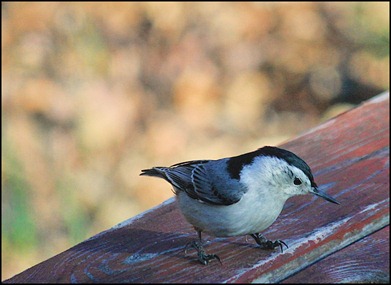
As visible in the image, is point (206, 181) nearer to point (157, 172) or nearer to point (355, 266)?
point (157, 172)

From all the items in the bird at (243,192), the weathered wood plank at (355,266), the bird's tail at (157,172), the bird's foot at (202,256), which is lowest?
the weathered wood plank at (355,266)

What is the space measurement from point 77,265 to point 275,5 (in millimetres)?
3943

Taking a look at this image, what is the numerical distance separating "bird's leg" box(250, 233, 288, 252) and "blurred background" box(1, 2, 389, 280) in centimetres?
251

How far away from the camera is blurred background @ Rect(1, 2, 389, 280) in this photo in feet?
15.4

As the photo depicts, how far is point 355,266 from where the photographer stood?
195 cm

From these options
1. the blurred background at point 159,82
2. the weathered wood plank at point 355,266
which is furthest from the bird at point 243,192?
the blurred background at point 159,82

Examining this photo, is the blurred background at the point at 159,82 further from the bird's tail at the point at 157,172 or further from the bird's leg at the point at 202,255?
the bird's leg at the point at 202,255

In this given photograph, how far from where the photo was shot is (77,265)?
1978 millimetres

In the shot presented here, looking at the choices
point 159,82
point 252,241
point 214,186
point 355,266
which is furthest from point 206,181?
point 159,82

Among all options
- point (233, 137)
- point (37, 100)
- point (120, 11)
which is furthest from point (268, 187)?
point (120, 11)

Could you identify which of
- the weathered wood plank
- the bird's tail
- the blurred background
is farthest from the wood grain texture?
the blurred background

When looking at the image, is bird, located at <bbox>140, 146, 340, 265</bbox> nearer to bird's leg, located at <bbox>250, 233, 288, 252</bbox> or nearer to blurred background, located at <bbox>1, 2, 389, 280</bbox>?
bird's leg, located at <bbox>250, 233, 288, 252</bbox>

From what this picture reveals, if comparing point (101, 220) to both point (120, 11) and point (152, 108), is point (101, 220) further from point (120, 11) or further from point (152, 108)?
point (120, 11)

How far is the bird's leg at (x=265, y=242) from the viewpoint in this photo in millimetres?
1972
